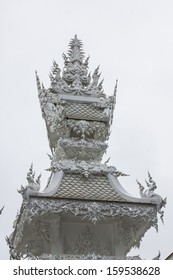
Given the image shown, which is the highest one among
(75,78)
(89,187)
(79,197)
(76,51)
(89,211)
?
(76,51)

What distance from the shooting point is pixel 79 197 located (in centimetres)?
1031

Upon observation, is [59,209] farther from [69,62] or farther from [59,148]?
[69,62]

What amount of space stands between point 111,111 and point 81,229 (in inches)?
119

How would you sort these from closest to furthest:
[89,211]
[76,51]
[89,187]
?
[89,211] < [89,187] < [76,51]

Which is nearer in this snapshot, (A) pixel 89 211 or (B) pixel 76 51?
(A) pixel 89 211

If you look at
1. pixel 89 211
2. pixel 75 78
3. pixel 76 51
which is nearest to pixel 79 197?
pixel 89 211

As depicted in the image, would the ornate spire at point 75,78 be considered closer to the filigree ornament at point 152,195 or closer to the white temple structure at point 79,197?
the white temple structure at point 79,197

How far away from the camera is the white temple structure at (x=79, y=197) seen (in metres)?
10.2

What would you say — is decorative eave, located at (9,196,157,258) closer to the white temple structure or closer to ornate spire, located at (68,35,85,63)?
the white temple structure

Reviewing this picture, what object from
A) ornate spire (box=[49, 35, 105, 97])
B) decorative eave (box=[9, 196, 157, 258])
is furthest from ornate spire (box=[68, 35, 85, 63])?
decorative eave (box=[9, 196, 157, 258])

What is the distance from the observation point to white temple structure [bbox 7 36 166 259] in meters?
10.2

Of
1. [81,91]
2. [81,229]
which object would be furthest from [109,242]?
[81,91]

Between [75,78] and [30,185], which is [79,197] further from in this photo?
[75,78]

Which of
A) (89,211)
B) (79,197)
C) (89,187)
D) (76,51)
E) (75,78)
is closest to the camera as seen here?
(89,211)
